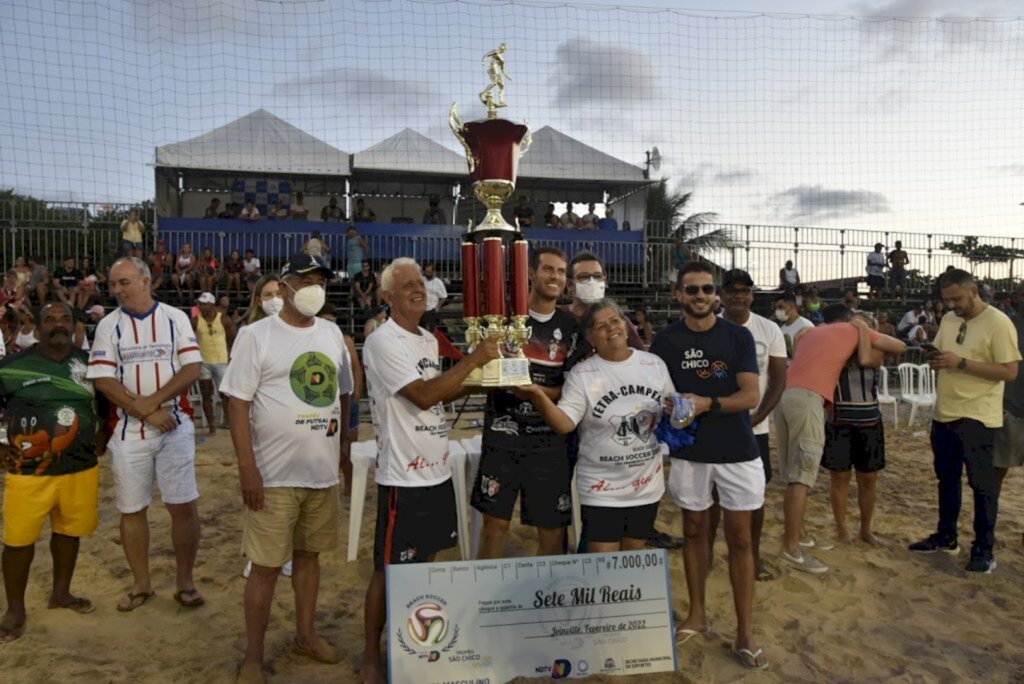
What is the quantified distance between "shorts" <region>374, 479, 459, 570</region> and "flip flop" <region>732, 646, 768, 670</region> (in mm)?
1581

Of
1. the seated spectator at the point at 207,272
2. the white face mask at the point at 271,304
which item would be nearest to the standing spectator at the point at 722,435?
the white face mask at the point at 271,304

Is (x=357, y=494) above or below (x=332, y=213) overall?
below

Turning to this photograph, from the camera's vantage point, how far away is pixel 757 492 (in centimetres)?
338

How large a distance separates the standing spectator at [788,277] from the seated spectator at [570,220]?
216 inches

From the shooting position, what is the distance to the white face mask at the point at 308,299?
123 inches

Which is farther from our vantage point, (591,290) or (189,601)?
(189,601)

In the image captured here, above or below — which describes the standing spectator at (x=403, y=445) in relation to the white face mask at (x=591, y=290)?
below

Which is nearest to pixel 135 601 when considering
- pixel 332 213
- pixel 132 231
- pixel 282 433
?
pixel 282 433

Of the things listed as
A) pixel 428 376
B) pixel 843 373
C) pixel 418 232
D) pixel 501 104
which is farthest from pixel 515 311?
pixel 418 232

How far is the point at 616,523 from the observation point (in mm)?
3283

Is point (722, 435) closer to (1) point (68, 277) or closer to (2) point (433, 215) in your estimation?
(1) point (68, 277)

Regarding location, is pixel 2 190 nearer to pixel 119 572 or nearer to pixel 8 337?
pixel 8 337

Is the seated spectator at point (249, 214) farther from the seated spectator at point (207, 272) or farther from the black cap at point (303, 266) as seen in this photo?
the black cap at point (303, 266)

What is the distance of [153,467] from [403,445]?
1.86 meters
